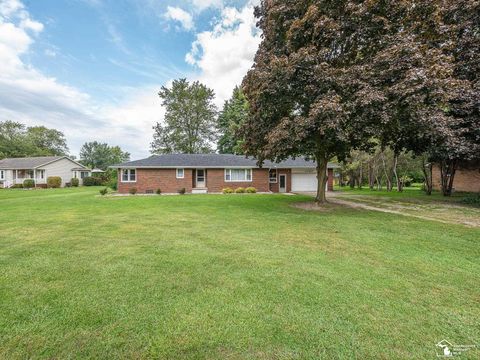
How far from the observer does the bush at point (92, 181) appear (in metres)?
35.9

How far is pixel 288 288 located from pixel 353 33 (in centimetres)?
1080

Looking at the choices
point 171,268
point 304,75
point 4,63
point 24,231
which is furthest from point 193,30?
point 171,268

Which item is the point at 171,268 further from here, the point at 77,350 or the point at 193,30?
the point at 193,30

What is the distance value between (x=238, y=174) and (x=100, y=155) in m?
48.5

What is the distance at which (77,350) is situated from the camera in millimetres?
2326

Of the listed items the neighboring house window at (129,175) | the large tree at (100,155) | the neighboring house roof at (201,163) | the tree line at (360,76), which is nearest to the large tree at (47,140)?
the large tree at (100,155)

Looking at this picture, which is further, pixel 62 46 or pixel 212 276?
pixel 62 46

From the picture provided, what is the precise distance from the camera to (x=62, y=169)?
1332 inches

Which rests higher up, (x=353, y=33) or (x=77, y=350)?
(x=353, y=33)

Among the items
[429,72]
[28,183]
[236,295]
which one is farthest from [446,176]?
[28,183]

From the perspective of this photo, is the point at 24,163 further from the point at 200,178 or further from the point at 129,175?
the point at 200,178

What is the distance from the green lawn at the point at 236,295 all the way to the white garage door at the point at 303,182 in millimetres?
17395
